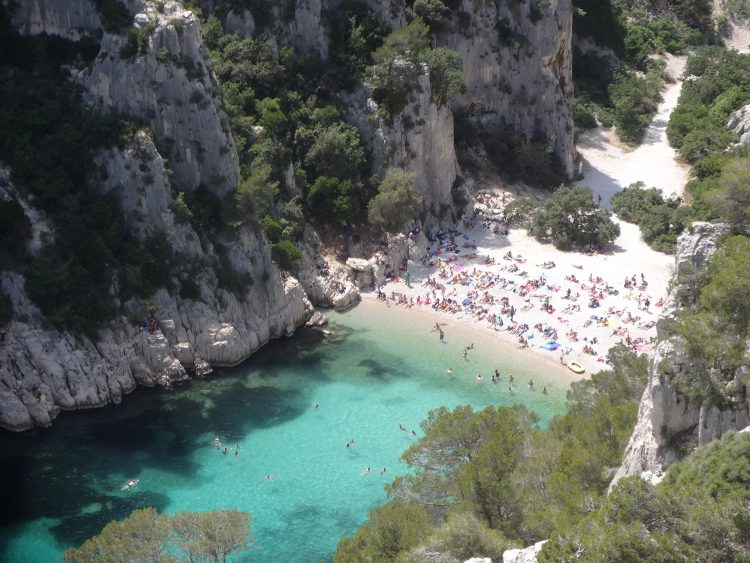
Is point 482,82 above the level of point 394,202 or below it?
above

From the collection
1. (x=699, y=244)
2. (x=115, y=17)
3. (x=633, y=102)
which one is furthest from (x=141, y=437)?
(x=633, y=102)

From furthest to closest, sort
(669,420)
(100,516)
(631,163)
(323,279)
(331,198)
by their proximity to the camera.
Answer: (631,163), (331,198), (323,279), (100,516), (669,420)

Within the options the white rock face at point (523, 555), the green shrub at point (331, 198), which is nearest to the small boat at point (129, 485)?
the white rock face at point (523, 555)

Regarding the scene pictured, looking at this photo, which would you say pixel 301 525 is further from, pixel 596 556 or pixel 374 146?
pixel 374 146

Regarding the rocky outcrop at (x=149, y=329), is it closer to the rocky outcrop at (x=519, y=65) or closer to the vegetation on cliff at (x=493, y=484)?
the vegetation on cliff at (x=493, y=484)

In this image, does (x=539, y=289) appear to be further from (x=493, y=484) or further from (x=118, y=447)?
(x=493, y=484)

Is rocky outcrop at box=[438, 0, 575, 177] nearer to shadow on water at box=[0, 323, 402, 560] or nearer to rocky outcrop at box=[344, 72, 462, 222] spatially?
rocky outcrop at box=[344, 72, 462, 222]
